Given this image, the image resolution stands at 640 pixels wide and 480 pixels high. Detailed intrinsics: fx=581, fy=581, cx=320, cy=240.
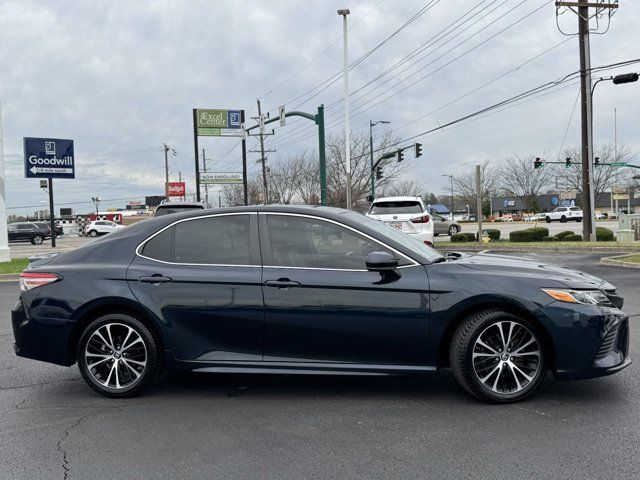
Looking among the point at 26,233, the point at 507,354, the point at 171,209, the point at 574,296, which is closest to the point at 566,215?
the point at 26,233

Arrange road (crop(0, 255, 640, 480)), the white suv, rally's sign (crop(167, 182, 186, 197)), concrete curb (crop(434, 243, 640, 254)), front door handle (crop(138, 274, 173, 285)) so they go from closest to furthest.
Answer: road (crop(0, 255, 640, 480)) < front door handle (crop(138, 274, 173, 285)) < the white suv < concrete curb (crop(434, 243, 640, 254)) < rally's sign (crop(167, 182, 186, 197))

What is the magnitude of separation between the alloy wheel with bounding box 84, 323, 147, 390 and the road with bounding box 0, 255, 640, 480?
0.64ft

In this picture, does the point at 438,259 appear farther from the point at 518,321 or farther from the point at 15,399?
the point at 15,399

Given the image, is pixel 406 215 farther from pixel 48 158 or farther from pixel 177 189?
pixel 177 189

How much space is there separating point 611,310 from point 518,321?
0.68 m

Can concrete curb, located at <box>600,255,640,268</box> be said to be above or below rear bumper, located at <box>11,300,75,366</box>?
below

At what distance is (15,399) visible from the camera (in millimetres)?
4883

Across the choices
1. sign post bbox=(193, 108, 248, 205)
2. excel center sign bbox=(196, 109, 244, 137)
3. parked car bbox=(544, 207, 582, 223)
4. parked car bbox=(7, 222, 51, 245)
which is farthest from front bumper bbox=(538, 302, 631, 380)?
parked car bbox=(544, 207, 582, 223)

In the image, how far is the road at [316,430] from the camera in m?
3.41

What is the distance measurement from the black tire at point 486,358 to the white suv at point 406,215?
10.1 metres

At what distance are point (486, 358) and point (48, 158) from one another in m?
27.4

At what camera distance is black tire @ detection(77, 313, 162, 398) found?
4691 millimetres

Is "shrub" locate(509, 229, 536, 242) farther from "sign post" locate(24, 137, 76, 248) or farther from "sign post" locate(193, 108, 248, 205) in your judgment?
"sign post" locate(24, 137, 76, 248)

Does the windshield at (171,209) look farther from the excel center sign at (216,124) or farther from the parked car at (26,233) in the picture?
the parked car at (26,233)
